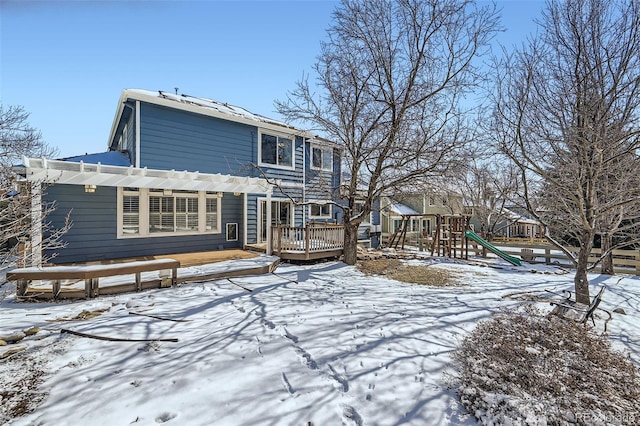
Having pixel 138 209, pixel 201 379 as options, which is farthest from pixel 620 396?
pixel 138 209

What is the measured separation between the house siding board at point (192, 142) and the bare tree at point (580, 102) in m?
8.22

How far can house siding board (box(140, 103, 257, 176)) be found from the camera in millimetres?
9586

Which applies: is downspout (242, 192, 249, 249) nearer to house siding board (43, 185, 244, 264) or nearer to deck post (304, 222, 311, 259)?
house siding board (43, 185, 244, 264)

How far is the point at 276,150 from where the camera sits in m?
12.8

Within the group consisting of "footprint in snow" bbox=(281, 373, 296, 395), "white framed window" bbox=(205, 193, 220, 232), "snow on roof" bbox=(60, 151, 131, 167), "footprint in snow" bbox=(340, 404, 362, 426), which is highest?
A: "snow on roof" bbox=(60, 151, 131, 167)

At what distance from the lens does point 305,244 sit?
32.7ft

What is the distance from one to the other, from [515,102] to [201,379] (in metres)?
7.31

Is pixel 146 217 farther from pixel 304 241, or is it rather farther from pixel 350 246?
pixel 350 246

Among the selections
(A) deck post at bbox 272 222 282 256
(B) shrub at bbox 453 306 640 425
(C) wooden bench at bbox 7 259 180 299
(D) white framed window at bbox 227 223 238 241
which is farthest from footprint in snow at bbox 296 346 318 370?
(D) white framed window at bbox 227 223 238 241

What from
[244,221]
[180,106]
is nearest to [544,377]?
[244,221]

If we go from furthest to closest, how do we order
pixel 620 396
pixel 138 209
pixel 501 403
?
1. pixel 138 209
2. pixel 620 396
3. pixel 501 403

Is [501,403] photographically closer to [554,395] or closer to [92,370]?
[554,395]

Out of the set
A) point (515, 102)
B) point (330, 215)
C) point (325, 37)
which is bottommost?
point (330, 215)

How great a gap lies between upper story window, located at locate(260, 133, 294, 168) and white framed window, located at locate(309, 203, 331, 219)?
246 centimetres
